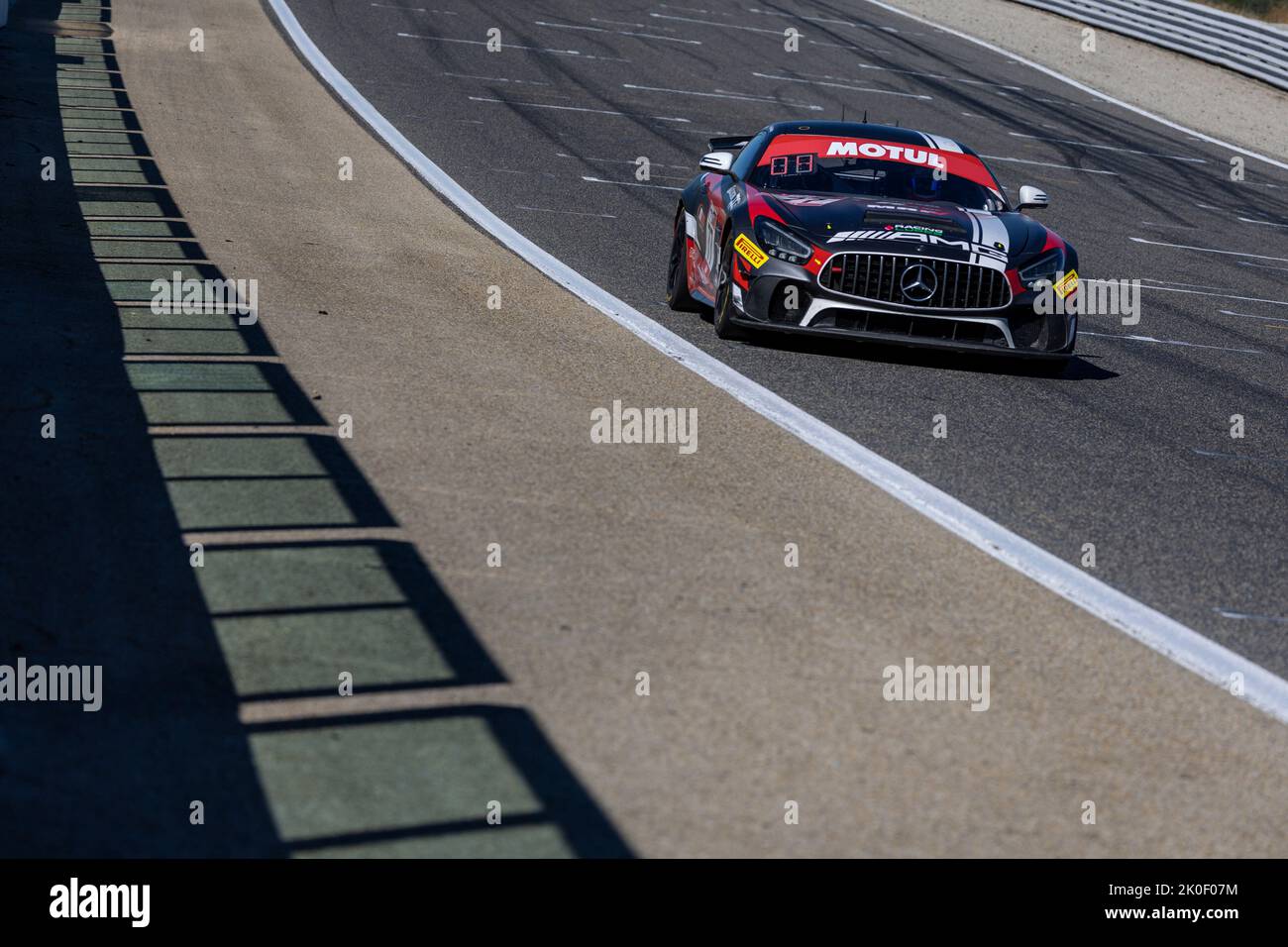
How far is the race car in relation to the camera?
993 centimetres

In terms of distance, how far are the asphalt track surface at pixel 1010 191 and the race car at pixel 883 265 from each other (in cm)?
31

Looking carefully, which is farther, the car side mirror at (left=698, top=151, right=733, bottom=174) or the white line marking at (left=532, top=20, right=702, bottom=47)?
the white line marking at (left=532, top=20, right=702, bottom=47)

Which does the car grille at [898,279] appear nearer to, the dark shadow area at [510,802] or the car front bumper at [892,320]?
the car front bumper at [892,320]

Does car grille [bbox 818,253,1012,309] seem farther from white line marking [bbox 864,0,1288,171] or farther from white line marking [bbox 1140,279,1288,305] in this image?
white line marking [bbox 864,0,1288,171]

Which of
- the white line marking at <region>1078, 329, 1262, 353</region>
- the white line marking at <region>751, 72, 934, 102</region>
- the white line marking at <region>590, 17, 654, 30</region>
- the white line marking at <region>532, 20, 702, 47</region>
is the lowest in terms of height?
the white line marking at <region>1078, 329, 1262, 353</region>

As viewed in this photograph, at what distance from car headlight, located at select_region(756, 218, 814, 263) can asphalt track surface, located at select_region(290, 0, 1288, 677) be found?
0.66 m

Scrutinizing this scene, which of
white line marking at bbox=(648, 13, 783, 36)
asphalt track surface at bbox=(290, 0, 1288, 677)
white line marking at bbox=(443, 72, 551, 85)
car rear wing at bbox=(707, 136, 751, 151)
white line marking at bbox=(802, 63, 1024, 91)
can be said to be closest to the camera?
asphalt track surface at bbox=(290, 0, 1288, 677)

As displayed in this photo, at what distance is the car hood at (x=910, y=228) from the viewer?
32.8 feet

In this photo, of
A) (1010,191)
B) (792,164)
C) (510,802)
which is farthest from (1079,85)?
(510,802)

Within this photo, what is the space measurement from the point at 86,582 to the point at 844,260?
18.6 ft

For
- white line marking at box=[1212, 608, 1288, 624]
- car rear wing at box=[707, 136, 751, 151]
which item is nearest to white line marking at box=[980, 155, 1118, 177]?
car rear wing at box=[707, 136, 751, 151]

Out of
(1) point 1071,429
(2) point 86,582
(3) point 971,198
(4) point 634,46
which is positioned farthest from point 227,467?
(4) point 634,46

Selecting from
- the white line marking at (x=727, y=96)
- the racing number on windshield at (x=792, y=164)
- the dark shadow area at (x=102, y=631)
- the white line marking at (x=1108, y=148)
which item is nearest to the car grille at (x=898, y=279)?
the racing number on windshield at (x=792, y=164)

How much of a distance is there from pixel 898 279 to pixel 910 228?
0.46 metres
